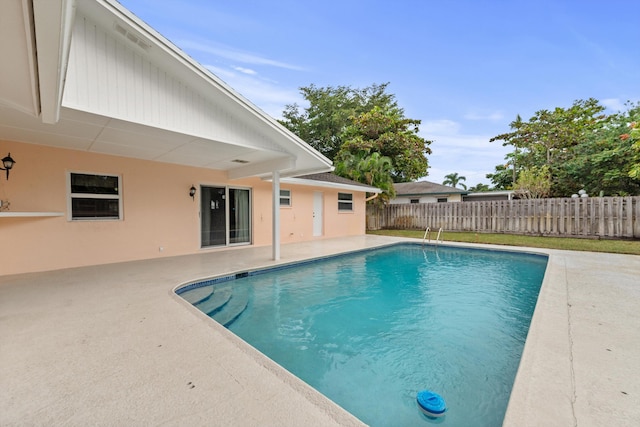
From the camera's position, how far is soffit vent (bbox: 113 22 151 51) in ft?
14.4

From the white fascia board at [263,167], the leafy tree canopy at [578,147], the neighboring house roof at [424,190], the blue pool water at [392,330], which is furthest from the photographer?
the neighboring house roof at [424,190]

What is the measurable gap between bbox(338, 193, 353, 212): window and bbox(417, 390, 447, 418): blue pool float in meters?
12.1

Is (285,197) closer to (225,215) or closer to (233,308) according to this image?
(225,215)

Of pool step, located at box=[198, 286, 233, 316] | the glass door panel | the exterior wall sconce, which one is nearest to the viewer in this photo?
pool step, located at box=[198, 286, 233, 316]

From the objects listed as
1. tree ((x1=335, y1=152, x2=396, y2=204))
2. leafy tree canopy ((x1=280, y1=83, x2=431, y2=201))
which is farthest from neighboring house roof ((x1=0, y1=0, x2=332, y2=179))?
leafy tree canopy ((x1=280, y1=83, x2=431, y2=201))

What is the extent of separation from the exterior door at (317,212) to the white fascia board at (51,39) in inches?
403

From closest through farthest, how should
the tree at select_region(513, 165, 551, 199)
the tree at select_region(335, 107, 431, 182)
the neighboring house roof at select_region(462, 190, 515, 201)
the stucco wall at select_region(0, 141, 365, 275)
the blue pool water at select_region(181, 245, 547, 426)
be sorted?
the blue pool water at select_region(181, 245, 547, 426) < the stucco wall at select_region(0, 141, 365, 275) < the tree at select_region(513, 165, 551, 199) < the tree at select_region(335, 107, 431, 182) < the neighboring house roof at select_region(462, 190, 515, 201)

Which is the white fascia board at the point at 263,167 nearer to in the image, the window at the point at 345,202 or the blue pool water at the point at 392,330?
the blue pool water at the point at 392,330

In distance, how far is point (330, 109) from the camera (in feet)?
83.3

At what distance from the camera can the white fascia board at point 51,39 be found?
1741 millimetres

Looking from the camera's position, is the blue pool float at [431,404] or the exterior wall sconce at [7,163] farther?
the exterior wall sconce at [7,163]

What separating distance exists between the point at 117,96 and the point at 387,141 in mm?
17782

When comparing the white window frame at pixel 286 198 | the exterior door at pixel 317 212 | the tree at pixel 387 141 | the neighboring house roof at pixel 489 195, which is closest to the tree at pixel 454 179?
the neighboring house roof at pixel 489 195

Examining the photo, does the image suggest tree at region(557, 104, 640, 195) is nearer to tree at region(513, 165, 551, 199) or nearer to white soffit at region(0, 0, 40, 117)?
tree at region(513, 165, 551, 199)
